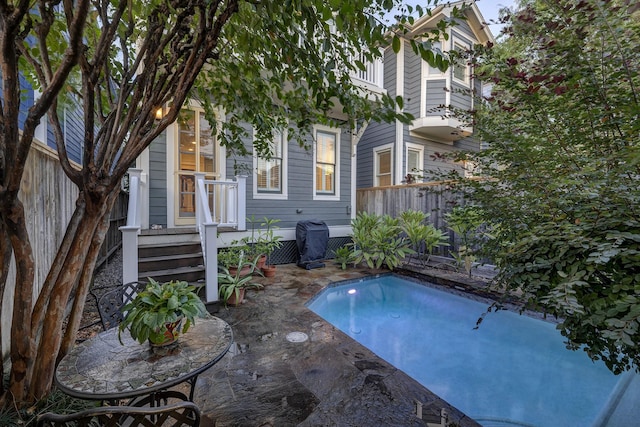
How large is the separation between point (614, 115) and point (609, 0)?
26.0 inches

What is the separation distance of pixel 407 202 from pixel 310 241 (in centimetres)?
283

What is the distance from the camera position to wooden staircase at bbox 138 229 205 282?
3855 mm

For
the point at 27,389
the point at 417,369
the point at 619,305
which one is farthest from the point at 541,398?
the point at 27,389

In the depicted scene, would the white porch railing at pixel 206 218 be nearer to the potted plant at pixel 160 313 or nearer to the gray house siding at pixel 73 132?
the gray house siding at pixel 73 132

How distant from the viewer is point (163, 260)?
3.96 metres

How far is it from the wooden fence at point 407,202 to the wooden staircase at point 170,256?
14.7ft

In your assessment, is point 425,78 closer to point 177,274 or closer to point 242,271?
point 242,271

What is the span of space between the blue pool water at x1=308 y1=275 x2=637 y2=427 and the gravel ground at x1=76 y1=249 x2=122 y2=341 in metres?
2.72

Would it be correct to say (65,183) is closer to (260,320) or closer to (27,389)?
(27,389)

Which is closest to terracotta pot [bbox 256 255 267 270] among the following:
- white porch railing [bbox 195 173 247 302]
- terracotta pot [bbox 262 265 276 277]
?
terracotta pot [bbox 262 265 276 277]

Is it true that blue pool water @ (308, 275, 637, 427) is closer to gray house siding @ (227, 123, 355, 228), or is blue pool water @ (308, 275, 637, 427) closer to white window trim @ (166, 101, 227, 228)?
gray house siding @ (227, 123, 355, 228)

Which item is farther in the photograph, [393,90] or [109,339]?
[393,90]

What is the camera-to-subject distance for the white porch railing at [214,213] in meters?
3.78

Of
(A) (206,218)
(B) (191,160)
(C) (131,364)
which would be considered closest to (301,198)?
(B) (191,160)
